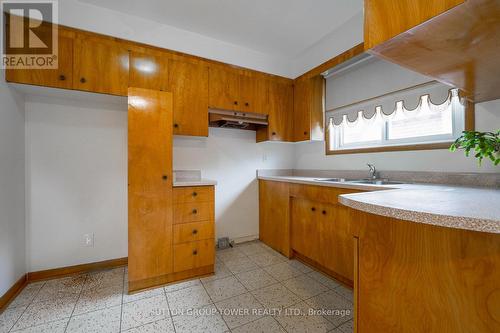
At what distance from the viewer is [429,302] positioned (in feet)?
2.43

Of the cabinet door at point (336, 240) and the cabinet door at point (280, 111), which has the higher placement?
the cabinet door at point (280, 111)

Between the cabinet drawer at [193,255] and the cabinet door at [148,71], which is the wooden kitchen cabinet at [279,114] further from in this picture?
the cabinet drawer at [193,255]

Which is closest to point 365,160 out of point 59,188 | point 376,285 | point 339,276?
point 339,276

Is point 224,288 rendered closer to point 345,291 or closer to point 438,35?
point 345,291

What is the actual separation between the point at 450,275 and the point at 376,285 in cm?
27

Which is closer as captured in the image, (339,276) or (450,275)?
(450,275)

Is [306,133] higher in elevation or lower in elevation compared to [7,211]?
higher

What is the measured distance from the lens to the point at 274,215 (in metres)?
2.67

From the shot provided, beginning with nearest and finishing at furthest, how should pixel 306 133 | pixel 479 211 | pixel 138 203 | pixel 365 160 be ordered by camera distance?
pixel 479 211
pixel 138 203
pixel 365 160
pixel 306 133

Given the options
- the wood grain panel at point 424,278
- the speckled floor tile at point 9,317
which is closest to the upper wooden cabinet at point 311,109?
the wood grain panel at point 424,278

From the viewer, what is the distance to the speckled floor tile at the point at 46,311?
1.44m

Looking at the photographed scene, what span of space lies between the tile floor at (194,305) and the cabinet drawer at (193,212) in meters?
0.57

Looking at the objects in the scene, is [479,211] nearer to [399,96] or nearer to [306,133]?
[399,96]

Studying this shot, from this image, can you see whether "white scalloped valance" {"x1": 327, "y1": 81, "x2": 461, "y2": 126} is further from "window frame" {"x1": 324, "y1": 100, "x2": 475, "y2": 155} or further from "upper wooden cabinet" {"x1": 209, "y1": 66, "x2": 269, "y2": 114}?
"upper wooden cabinet" {"x1": 209, "y1": 66, "x2": 269, "y2": 114}
